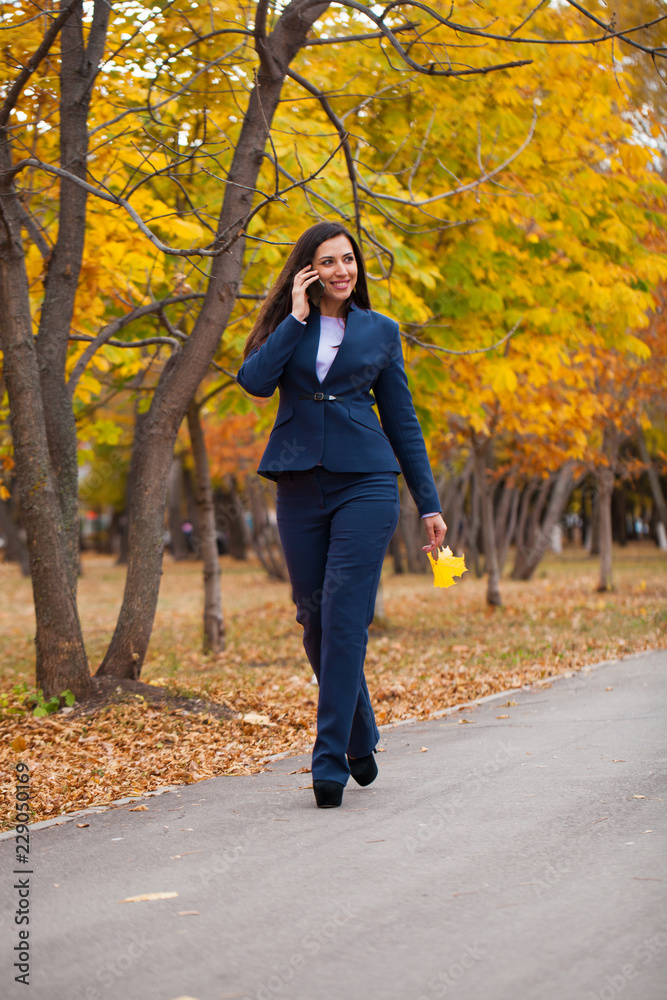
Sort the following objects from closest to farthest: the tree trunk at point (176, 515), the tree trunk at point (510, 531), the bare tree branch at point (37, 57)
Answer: the bare tree branch at point (37, 57) < the tree trunk at point (510, 531) < the tree trunk at point (176, 515)

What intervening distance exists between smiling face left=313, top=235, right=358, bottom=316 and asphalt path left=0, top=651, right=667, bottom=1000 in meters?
2.09

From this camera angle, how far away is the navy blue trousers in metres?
3.95

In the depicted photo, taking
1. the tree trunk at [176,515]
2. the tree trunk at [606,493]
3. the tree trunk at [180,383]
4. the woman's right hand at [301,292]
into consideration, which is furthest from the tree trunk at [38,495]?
the tree trunk at [176,515]

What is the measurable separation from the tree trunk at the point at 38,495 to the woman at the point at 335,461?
2.28 metres

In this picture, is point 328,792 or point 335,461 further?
point 335,461

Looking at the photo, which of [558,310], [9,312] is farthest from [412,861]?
[558,310]

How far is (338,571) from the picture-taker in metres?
4.00

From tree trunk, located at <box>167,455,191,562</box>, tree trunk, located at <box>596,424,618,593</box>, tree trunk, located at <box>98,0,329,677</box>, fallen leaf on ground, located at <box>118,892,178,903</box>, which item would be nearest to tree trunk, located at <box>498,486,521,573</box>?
tree trunk, located at <box>596,424,618,593</box>

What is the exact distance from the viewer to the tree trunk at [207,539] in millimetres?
11820

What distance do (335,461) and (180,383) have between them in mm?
2900

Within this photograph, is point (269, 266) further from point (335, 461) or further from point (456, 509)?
point (456, 509)

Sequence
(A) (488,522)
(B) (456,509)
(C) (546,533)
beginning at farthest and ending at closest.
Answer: (B) (456,509) < (C) (546,533) < (A) (488,522)

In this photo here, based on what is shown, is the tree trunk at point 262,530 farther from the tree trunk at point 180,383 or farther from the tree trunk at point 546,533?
the tree trunk at point 180,383

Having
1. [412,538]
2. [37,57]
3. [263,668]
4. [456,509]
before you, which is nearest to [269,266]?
[37,57]
